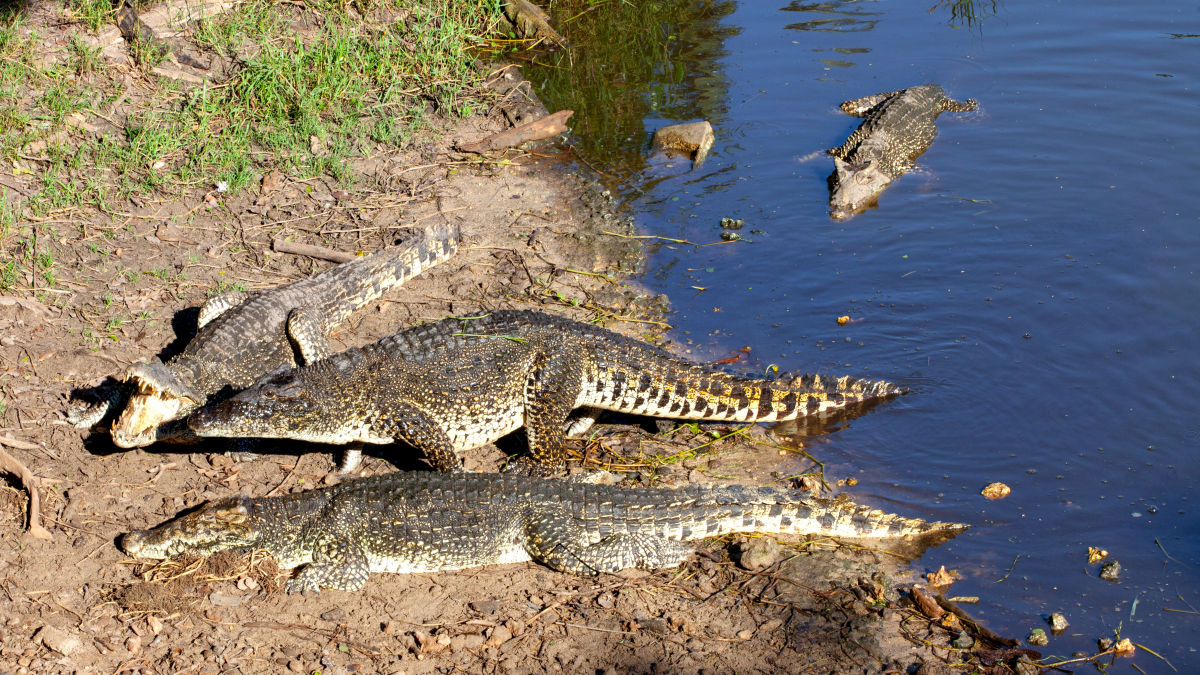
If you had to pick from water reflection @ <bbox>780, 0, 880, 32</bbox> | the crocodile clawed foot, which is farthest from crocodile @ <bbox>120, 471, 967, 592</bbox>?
water reflection @ <bbox>780, 0, 880, 32</bbox>

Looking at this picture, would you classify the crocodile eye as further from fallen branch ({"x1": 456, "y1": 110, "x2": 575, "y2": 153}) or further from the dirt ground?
fallen branch ({"x1": 456, "y1": 110, "x2": 575, "y2": 153})

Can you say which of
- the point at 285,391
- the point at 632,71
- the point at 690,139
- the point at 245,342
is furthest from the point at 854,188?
the point at 285,391

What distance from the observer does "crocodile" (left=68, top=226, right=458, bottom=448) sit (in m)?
5.34

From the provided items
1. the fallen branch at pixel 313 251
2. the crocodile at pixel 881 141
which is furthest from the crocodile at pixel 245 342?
the crocodile at pixel 881 141

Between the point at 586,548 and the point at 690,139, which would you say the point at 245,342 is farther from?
the point at 690,139

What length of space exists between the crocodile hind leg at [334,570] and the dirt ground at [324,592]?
0.06 m

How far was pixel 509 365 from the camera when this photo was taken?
5.63 m

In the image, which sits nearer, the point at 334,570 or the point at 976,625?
the point at 976,625

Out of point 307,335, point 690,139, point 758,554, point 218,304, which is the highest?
point 218,304

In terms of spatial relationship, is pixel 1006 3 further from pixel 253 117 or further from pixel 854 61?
pixel 253 117

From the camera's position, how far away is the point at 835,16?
40.9 ft

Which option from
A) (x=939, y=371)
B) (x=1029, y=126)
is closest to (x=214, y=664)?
(x=939, y=371)

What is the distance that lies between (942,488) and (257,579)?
3766 millimetres

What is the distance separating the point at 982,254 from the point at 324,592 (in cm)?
574
